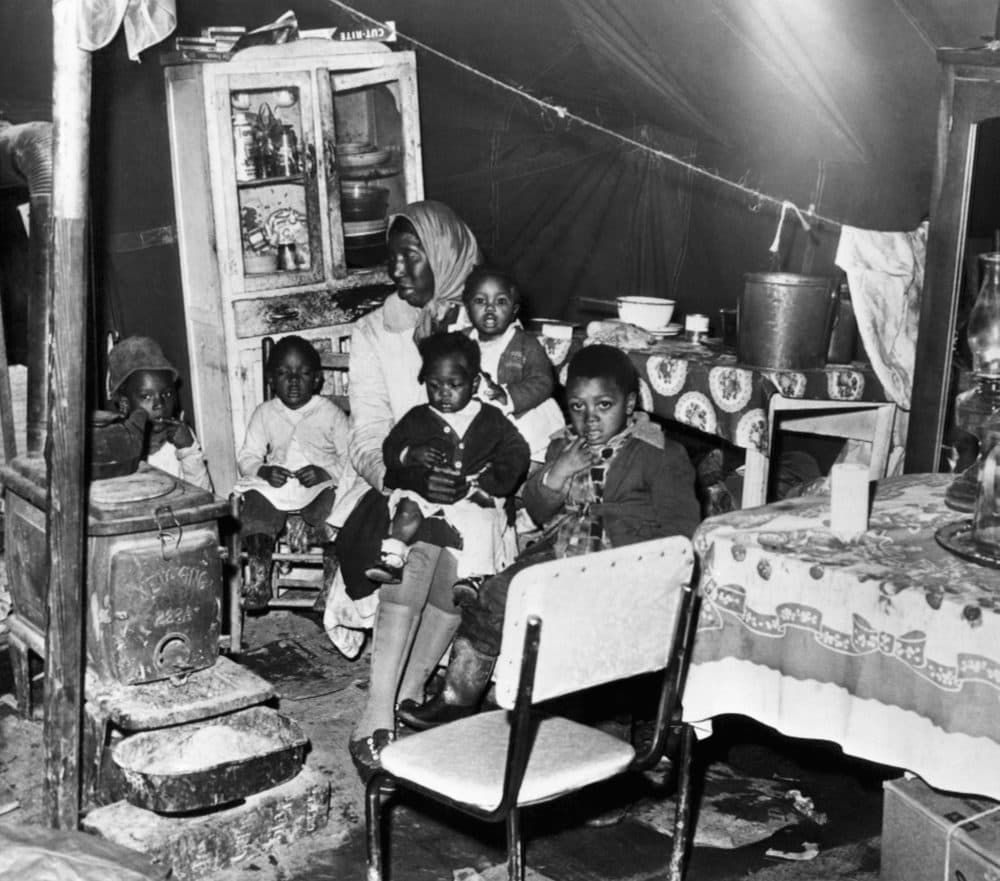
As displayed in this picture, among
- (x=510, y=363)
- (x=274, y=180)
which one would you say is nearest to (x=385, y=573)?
(x=510, y=363)

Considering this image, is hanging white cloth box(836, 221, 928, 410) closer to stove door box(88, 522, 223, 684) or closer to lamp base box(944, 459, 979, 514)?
lamp base box(944, 459, 979, 514)

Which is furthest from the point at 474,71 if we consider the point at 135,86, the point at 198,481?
the point at 198,481

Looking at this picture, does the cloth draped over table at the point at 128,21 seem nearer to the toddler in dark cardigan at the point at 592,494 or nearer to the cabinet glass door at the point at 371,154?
the toddler in dark cardigan at the point at 592,494

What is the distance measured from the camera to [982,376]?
129 inches

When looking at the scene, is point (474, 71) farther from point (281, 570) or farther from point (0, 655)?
point (0, 655)

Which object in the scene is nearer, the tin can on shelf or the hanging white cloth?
the hanging white cloth

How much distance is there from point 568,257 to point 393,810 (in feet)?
11.5

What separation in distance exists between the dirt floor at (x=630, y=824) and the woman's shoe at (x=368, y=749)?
5cm

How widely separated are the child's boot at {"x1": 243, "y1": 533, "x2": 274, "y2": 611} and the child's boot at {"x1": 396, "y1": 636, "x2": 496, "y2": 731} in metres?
1.26

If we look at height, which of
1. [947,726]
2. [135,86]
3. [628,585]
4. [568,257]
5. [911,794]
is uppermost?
[135,86]

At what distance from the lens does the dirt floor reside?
3537 mm

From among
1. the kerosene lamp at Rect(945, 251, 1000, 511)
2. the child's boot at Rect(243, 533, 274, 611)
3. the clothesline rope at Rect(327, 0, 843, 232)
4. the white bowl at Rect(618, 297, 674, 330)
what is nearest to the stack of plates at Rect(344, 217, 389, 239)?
the clothesline rope at Rect(327, 0, 843, 232)

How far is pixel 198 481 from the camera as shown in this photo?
18.5 ft

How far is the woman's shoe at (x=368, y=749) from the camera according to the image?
4.07 m
